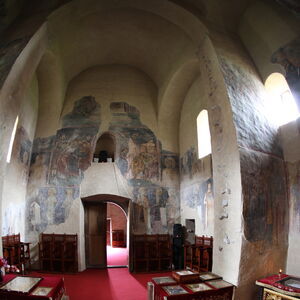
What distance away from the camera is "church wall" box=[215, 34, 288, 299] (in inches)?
A: 221

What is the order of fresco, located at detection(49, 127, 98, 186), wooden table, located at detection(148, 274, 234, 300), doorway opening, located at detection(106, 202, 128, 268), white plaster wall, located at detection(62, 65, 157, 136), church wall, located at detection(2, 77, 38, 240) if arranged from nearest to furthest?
wooden table, located at detection(148, 274, 234, 300) → church wall, located at detection(2, 77, 38, 240) → fresco, located at detection(49, 127, 98, 186) → white plaster wall, located at detection(62, 65, 157, 136) → doorway opening, located at detection(106, 202, 128, 268)

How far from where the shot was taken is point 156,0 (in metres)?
7.29

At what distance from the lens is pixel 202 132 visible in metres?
9.91

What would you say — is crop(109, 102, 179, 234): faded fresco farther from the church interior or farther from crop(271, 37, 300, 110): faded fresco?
crop(271, 37, 300, 110): faded fresco

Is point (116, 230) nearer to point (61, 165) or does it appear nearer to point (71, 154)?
point (61, 165)

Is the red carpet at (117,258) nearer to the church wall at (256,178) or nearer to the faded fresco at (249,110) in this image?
the church wall at (256,178)

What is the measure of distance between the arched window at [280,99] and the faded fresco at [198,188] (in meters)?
2.59

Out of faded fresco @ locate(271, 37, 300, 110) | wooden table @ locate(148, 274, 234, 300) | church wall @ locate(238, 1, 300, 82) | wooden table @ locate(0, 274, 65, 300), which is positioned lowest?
wooden table @ locate(148, 274, 234, 300)

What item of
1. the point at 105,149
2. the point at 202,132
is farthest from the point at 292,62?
the point at 105,149

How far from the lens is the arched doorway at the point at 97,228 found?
1086 cm

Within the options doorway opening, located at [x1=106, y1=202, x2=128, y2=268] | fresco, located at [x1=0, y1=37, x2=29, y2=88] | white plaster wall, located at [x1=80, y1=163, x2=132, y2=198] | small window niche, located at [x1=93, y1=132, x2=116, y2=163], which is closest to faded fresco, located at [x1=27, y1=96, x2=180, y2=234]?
white plaster wall, located at [x1=80, y1=163, x2=132, y2=198]

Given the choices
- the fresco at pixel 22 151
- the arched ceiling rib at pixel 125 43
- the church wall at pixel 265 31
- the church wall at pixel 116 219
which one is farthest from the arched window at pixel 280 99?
the church wall at pixel 116 219

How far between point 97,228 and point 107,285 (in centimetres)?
321

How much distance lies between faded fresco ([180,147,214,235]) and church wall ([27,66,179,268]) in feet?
2.18
